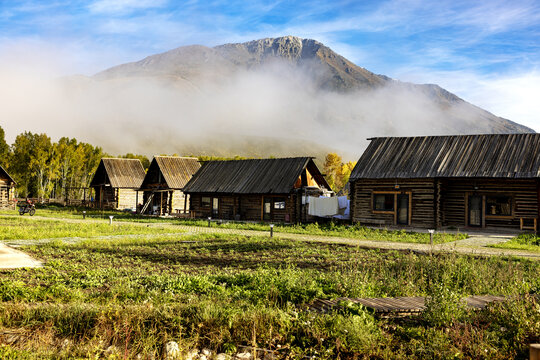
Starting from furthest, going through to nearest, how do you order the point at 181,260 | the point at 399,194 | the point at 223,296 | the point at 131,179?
the point at 131,179 → the point at 399,194 → the point at 181,260 → the point at 223,296

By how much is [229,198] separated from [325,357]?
119 ft

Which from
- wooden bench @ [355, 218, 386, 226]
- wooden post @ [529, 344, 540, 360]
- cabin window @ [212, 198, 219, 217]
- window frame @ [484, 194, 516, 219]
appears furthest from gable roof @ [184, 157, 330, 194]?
wooden post @ [529, 344, 540, 360]

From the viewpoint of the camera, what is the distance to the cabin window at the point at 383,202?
33531 millimetres

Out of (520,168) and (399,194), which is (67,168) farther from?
(520,168)

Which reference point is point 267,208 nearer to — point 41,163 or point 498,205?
point 498,205

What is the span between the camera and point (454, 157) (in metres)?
32.2

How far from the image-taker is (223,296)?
A: 9250 millimetres

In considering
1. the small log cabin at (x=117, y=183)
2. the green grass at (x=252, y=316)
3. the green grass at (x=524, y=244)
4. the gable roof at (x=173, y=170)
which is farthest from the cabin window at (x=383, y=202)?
the small log cabin at (x=117, y=183)

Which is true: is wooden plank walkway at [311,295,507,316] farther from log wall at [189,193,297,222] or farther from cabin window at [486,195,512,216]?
log wall at [189,193,297,222]

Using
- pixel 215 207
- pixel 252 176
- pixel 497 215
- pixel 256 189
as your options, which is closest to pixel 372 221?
pixel 497 215

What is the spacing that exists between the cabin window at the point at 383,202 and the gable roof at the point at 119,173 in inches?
1402

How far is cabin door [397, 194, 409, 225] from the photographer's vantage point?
107 ft

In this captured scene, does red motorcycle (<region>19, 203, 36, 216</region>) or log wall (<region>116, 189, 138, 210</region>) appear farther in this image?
log wall (<region>116, 189, 138, 210</region>)

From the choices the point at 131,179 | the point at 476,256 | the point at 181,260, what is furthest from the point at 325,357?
the point at 131,179
